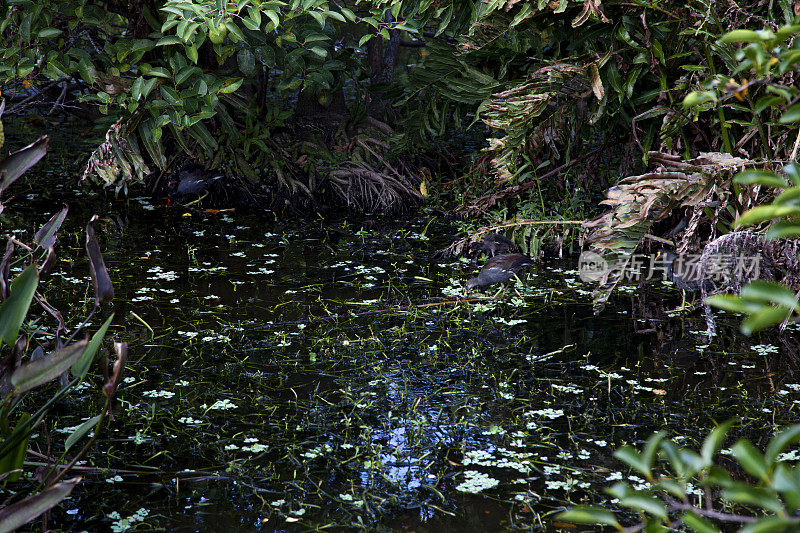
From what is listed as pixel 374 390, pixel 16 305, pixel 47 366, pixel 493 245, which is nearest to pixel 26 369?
pixel 47 366

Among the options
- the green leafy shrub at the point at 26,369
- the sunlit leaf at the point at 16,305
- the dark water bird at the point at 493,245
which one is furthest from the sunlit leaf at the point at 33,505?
the dark water bird at the point at 493,245

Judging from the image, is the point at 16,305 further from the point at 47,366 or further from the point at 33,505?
the point at 33,505

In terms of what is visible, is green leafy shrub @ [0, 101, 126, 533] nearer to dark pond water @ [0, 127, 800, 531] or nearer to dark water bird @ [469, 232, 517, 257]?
dark pond water @ [0, 127, 800, 531]

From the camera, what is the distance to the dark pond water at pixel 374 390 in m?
2.47

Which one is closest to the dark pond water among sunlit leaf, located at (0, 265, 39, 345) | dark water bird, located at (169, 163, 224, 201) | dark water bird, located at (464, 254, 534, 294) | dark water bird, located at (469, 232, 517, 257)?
dark water bird, located at (464, 254, 534, 294)

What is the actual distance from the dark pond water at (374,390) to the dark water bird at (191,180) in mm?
1006

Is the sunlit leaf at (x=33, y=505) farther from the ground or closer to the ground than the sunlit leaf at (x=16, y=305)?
closer to the ground

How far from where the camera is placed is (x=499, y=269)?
4465 millimetres

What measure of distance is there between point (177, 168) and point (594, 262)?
3337mm

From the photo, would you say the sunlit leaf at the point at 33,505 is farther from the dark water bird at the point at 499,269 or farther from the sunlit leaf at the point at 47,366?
the dark water bird at the point at 499,269

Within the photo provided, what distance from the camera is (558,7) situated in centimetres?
405

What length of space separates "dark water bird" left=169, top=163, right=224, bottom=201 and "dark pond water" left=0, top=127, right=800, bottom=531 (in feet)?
3.30

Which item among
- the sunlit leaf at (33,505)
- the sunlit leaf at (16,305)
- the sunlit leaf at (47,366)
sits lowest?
the sunlit leaf at (33,505)

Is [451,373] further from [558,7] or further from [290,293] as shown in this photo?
[558,7]
